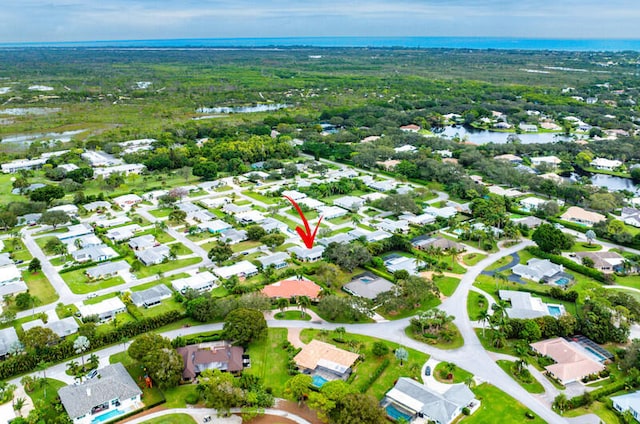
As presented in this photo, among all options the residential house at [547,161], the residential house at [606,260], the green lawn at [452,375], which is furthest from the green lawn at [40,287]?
the residential house at [547,161]

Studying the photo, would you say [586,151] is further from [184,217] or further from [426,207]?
[184,217]

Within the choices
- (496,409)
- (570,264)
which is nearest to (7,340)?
(496,409)

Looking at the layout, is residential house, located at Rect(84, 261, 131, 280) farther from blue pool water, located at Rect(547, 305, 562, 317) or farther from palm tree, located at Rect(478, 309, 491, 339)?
blue pool water, located at Rect(547, 305, 562, 317)

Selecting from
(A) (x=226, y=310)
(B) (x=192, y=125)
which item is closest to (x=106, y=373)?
(A) (x=226, y=310)

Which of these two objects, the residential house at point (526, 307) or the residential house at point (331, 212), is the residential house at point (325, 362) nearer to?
Result: the residential house at point (526, 307)

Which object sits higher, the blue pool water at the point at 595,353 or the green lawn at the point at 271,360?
the blue pool water at the point at 595,353
